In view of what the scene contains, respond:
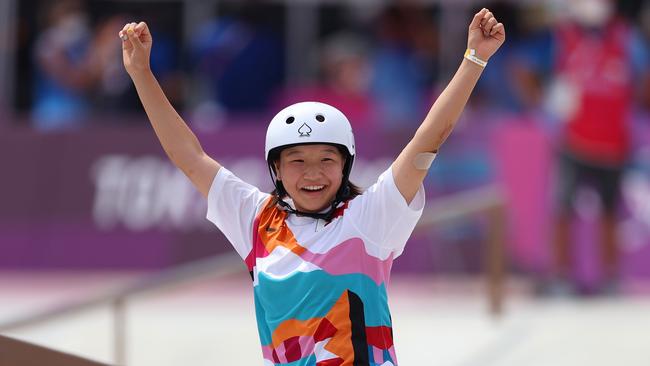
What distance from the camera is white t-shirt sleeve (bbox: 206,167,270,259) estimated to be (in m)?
4.75

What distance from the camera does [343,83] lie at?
14.8m

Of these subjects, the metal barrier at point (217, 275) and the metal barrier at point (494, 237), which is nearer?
the metal barrier at point (217, 275)

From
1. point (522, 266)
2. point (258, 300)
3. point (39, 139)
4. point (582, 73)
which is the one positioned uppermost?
point (39, 139)

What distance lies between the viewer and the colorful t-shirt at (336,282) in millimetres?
4426

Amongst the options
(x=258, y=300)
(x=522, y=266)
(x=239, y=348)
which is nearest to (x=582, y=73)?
(x=522, y=266)

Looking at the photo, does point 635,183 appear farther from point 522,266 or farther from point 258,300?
point 258,300

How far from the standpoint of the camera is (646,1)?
47.6 feet

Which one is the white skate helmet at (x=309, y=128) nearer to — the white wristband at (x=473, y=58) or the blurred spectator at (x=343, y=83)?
the white wristband at (x=473, y=58)

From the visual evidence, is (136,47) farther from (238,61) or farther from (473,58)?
(238,61)

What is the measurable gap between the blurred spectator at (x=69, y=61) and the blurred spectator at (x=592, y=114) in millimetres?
5403

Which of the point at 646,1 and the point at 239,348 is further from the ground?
the point at 646,1

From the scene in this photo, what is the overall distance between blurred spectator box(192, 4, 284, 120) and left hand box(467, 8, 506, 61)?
34.6 ft

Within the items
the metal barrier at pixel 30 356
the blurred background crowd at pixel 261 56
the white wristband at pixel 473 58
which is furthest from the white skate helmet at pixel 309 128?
the blurred background crowd at pixel 261 56

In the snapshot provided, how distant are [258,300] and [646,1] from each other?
10.8 meters
